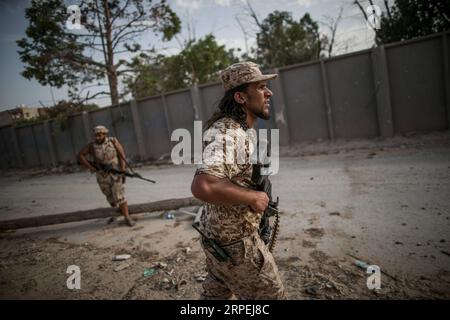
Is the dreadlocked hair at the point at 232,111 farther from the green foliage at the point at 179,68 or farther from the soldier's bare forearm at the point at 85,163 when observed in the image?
the green foliage at the point at 179,68

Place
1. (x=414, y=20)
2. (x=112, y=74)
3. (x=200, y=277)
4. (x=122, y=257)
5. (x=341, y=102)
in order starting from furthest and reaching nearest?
(x=112, y=74)
(x=414, y=20)
(x=341, y=102)
(x=122, y=257)
(x=200, y=277)

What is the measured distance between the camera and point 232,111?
1.56m

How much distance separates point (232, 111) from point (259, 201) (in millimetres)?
556

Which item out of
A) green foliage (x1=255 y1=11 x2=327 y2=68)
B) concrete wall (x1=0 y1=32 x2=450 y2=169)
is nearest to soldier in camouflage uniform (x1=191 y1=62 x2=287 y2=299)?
concrete wall (x1=0 y1=32 x2=450 y2=169)

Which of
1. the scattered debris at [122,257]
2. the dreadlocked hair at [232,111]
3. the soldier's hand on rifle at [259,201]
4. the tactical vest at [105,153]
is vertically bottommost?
the scattered debris at [122,257]

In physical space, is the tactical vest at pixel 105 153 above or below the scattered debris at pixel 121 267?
above

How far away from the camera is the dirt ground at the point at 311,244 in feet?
7.74

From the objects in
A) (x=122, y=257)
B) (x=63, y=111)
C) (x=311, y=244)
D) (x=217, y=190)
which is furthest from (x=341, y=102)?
(x=63, y=111)

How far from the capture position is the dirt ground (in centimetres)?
236

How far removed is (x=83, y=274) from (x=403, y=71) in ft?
29.5

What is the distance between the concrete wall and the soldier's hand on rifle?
26.4 feet

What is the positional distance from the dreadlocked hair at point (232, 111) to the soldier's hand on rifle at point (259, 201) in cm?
41

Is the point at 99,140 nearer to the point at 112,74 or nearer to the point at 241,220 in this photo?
the point at 241,220

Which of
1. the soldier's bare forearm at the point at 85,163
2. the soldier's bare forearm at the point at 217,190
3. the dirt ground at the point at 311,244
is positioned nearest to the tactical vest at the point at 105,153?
the soldier's bare forearm at the point at 85,163
